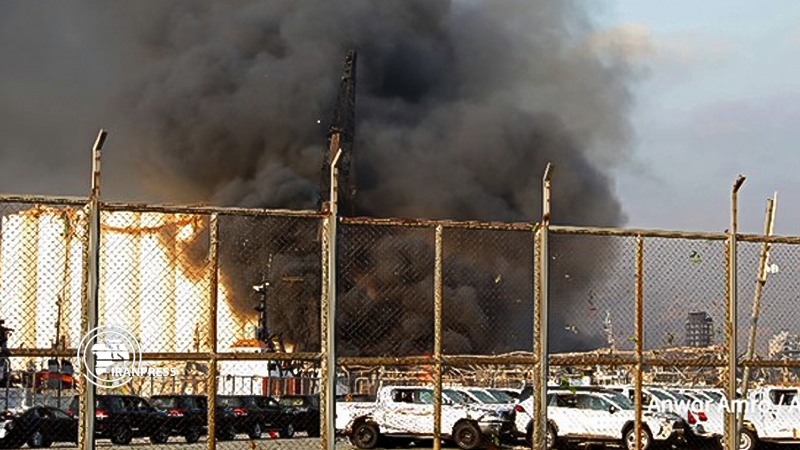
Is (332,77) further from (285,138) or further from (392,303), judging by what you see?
(392,303)

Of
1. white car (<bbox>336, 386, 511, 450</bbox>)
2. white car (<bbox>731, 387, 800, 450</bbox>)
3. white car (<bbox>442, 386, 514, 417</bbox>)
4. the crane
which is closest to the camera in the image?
white car (<bbox>731, 387, 800, 450</bbox>)

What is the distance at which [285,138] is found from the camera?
92.6 m

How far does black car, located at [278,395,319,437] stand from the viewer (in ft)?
98.5

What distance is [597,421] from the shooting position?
24.4 metres

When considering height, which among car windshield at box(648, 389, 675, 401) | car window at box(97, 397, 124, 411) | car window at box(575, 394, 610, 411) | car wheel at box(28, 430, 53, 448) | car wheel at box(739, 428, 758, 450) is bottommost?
car wheel at box(28, 430, 53, 448)

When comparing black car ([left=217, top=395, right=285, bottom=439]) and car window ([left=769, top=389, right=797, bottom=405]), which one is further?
black car ([left=217, top=395, right=285, bottom=439])

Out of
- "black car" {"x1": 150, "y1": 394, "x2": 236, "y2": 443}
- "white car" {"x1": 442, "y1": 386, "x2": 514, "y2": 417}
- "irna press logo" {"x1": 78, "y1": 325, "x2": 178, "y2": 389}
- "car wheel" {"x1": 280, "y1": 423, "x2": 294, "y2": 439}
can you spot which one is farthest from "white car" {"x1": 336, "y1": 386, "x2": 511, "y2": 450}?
"irna press logo" {"x1": 78, "y1": 325, "x2": 178, "y2": 389}

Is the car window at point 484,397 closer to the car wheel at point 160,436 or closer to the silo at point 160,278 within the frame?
the silo at point 160,278

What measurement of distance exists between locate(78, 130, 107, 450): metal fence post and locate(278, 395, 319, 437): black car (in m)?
19.0

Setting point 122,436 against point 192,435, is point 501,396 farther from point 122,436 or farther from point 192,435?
point 122,436

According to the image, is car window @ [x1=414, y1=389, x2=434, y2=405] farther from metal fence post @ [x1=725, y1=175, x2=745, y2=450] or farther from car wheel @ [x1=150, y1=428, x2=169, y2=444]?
metal fence post @ [x1=725, y1=175, x2=745, y2=450]

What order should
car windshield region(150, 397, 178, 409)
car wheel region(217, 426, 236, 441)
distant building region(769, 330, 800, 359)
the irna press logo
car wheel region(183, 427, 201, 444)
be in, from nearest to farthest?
the irna press logo → distant building region(769, 330, 800, 359) → car wheel region(183, 427, 201, 444) → car wheel region(217, 426, 236, 441) → car windshield region(150, 397, 178, 409)

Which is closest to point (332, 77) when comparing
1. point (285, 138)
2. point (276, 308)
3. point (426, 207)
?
point (285, 138)

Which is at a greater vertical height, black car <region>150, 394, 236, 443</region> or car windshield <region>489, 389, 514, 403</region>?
car windshield <region>489, 389, 514, 403</region>
